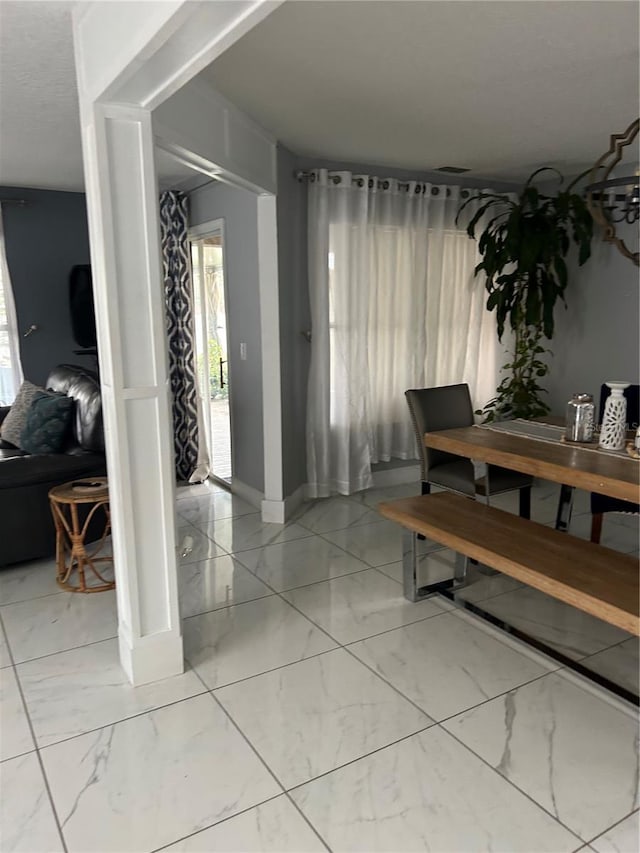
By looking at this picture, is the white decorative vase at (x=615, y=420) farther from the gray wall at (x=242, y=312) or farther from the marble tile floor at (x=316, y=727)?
the gray wall at (x=242, y=312)

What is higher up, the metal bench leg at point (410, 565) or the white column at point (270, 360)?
the white column at point (270, 360)

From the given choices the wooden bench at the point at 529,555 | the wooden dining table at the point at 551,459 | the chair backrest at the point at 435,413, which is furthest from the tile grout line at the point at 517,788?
the chair backrest at the point at 435,413

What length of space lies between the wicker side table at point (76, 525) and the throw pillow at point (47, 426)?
16.2 inches

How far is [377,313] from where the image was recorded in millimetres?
4461

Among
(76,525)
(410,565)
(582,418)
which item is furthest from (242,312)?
(582,418)

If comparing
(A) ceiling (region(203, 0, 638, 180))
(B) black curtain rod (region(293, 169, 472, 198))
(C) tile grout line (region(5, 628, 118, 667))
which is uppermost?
(A) ceiling (region(203, 0, 638, 180))

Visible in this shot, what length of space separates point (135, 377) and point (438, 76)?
1801mm

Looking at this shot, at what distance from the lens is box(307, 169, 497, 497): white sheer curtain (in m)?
4.19

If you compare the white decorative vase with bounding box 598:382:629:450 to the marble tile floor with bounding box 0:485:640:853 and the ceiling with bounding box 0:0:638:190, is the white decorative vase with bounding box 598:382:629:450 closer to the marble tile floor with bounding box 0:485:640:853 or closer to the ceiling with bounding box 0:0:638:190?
the marble tile floor with bounding box 0:485:640:853

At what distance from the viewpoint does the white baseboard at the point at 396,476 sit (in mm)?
4820

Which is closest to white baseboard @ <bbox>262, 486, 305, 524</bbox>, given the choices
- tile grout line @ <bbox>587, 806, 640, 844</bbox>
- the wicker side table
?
the wicker side table

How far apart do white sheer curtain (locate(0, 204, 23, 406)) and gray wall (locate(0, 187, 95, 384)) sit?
0.15ft

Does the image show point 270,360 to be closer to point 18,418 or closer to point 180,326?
point 180,326

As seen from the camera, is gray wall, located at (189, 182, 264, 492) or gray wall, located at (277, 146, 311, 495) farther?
gray wall, located at (189, 182, 264, 492)
